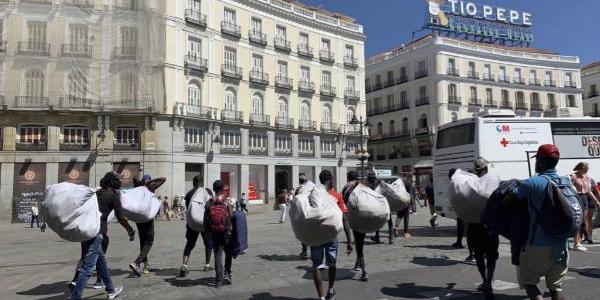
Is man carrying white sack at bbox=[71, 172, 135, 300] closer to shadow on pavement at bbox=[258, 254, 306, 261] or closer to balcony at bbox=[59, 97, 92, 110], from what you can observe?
shadow on pavement at bbox=[258, 254, 306, 261]

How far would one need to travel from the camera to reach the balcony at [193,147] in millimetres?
33125

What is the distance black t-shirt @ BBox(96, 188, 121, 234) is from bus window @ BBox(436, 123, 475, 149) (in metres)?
9.71

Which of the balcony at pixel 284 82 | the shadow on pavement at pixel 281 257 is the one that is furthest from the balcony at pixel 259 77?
the shadow on pavement at pixel 281 257

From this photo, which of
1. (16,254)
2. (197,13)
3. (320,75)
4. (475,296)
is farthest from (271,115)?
(475,296)

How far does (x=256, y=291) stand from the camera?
6.83 metres

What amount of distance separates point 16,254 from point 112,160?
19435 millimetres

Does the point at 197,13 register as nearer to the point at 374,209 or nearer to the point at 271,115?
the point at 271,115

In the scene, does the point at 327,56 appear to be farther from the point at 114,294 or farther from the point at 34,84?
the point at 114,294

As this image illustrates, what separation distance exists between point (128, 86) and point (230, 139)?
852cm

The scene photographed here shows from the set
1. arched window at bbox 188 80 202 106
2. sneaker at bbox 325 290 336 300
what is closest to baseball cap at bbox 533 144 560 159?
sneaker at bbox 325 290 336 300

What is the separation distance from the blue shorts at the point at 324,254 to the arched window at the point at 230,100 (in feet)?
101

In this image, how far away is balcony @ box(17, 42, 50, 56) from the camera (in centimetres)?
2906

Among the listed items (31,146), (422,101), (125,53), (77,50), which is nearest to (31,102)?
(31,146)

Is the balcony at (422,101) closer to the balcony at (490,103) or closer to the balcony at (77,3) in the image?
the balcony at (490,103)
